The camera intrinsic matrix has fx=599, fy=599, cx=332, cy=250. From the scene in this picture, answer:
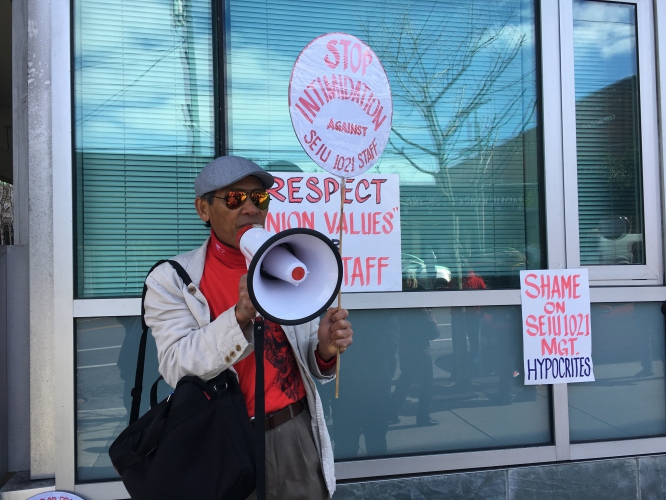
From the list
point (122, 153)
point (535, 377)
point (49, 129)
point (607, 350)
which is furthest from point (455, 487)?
point (49, 129)

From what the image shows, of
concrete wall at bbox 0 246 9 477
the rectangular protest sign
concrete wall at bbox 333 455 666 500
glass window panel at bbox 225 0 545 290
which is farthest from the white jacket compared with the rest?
the rectangular protest sign

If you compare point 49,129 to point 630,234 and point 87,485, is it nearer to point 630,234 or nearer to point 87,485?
point 87,485

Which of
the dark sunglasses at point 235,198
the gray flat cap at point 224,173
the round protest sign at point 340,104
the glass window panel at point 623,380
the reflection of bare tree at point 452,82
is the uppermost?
the reflection of bare tree at point 452,82

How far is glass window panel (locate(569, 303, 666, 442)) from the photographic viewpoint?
13.3ft

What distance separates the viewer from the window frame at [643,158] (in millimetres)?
4078

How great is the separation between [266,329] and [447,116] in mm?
2530

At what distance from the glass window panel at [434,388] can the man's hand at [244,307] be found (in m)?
2.00

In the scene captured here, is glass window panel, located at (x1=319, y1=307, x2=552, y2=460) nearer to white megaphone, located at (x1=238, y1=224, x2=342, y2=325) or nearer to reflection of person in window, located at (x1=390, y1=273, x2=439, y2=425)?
reflection of person in window, located at (x1=390, y1=273, x2=439, y2=425)

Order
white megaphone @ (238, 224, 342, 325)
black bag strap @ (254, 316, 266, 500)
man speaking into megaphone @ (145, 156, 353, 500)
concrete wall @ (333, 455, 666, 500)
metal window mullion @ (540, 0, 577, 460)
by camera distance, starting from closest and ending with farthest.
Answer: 1. white megaphone @ (238, 224, 342, 325)
2. black bag strap @ (254, 316, 266, 500)
3. man speaking into megaphone @ (145, 156, 353, 500)
4. concrete wall @ (333, 455, 666, 500)
5. metal window mullion @ (540, 0, 577, 460)

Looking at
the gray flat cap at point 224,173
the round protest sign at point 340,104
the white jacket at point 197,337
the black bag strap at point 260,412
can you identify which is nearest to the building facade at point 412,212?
the round protest sign at point 340,104

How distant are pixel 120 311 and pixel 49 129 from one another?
43.5 inches

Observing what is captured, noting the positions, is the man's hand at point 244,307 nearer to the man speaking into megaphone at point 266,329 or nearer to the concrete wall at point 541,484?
the man speaking into megaphone at point 266,329

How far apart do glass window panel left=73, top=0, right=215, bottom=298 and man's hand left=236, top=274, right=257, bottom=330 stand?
1.98m

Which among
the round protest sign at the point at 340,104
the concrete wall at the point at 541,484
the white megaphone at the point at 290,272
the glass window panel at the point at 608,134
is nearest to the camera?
the white megaphone at the point at 290,272
